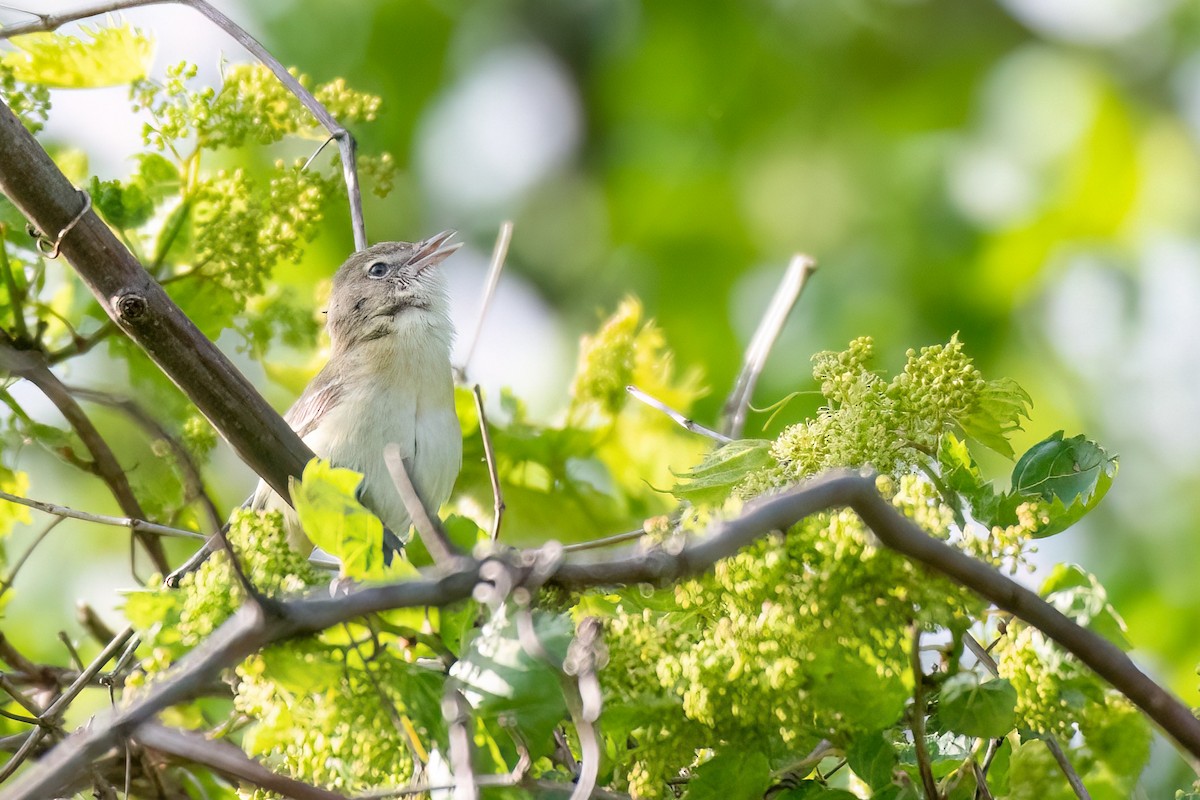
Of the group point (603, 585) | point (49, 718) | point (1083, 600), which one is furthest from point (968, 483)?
point (49, 718)

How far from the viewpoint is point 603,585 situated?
1.21 metres

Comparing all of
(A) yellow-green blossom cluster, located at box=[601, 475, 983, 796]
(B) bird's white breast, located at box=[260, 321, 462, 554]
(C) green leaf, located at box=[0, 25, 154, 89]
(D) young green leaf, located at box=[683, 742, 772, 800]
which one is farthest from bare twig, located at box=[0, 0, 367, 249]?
(D) young green leaf, located at box=[683, 742, 772, 800]

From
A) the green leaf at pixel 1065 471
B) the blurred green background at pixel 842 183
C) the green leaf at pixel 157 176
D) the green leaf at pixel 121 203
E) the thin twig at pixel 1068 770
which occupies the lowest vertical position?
the thin twig at pixel 1068 770

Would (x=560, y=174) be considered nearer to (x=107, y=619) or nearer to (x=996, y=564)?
(x=107, y=619)

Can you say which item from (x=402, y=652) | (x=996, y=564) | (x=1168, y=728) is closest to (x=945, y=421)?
(x=996, y=564)

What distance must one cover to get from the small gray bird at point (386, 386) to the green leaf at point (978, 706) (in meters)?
1.87

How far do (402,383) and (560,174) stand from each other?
4712 mm

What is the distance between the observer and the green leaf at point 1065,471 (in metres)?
1.68

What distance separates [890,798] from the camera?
1560 millimetres

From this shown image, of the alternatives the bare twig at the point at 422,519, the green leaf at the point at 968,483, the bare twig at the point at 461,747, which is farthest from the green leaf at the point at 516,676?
the green leaf at the point at 968,483

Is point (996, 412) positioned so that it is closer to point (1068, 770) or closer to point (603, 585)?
point (1068, 770)

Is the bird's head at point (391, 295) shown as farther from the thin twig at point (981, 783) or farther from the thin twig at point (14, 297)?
the thin twig at point (981, 783)

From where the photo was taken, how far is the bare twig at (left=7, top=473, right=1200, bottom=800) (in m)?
1.01

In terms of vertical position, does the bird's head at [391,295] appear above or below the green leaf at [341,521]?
above
